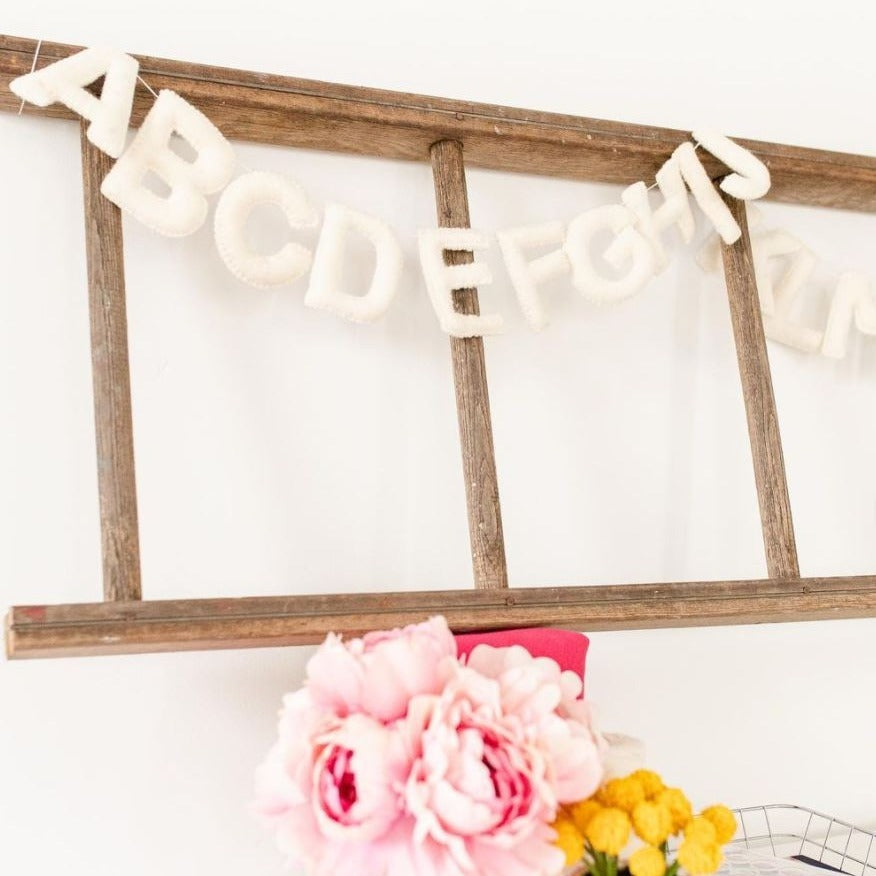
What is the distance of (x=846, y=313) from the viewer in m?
1.10

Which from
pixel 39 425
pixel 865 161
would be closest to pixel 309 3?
pixel 39 425

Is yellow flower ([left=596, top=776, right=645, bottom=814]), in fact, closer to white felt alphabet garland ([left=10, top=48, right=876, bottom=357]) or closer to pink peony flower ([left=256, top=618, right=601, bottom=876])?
pink peony flower ([left=256, top=618, right=601, bottom=876])

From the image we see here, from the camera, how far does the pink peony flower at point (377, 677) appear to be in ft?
2.18

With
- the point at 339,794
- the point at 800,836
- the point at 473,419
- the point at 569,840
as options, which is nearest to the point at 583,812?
the point at 569,840

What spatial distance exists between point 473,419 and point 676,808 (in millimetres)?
370

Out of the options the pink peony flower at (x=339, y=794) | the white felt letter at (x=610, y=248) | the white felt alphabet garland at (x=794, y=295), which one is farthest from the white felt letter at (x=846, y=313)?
the pink peony flower at (x=339, y=794)

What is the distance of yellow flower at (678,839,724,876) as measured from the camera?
63 centimetres

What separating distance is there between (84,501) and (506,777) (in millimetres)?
434

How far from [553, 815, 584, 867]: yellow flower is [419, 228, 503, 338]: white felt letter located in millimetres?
428

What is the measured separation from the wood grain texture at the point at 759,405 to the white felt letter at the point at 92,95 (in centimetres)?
59

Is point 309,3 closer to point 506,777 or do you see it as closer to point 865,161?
point 865,161

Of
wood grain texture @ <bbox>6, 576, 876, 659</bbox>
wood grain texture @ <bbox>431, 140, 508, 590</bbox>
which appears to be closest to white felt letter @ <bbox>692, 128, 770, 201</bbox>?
wood grain texture @ <bbox>431, 140, 508, 590</bbox>

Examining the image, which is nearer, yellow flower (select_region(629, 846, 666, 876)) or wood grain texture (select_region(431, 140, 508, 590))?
yellow flower (select_region(629, 846, 666, 876))

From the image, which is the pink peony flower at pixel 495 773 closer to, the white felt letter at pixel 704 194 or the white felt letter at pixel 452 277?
the white felt letter at pixel 452 277
